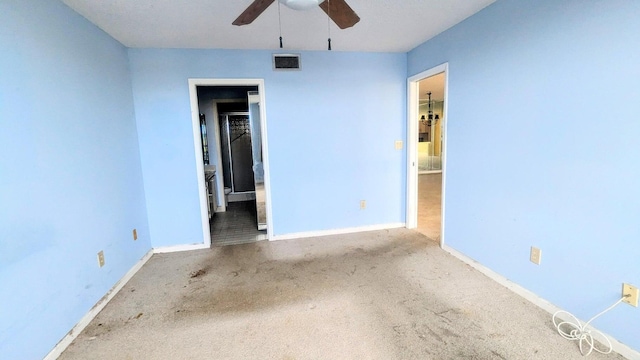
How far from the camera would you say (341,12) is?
68.3 inches

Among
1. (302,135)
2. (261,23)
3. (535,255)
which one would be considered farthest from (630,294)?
(261,23)

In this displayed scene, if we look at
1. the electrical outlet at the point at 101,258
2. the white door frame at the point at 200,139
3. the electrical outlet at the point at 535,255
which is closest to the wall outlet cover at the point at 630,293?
the electrical outlet at the point at 535,255

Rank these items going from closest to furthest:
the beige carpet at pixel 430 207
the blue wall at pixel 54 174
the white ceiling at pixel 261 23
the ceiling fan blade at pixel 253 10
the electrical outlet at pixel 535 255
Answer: the blue wall at pixel 54 174 → the ceiling fan blade at pixel 253 10 → the electrical outlet at pixel 535 255 → the white ceiling at pixel 261 23 → the beige carpet at pixel 430 207

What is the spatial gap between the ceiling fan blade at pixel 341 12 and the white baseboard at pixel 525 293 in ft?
7.72

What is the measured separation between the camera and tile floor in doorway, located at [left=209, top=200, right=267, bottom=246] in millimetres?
3629

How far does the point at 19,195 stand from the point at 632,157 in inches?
131

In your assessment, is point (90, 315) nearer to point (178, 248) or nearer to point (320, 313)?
point (178, 248)

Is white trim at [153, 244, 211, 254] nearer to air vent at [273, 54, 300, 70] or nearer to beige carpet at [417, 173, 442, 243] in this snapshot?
air vent at [273, 54, 300, 70]

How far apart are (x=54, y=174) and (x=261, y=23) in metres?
1.96

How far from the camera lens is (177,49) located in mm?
3059

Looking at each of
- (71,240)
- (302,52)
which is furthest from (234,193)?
(71,240)

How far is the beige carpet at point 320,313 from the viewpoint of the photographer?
1676 millimetres

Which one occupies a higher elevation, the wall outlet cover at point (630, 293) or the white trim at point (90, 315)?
the wall outlet cover at point (630, 293)

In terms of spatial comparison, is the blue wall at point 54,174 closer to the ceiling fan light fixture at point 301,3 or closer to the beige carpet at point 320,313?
the beige carpet at point 320,313
